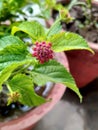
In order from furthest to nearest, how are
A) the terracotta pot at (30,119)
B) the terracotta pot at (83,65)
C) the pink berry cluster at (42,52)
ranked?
1. the terracotta pot at (83,65)
2. the terracotta pot at (30,119)
3. the pink berry cluster at (42,52)

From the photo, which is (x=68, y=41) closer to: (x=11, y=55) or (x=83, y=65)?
(x=11, y=55)

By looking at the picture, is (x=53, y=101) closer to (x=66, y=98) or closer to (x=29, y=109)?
(x=29, y=109)

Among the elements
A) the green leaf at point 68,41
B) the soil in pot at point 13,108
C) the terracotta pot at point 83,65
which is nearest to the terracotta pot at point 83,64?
the terracotta pot at point 83,65

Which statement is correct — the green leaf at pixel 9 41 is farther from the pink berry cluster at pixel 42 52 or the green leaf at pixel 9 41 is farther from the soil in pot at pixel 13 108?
the soil in pot at pixel 13 108

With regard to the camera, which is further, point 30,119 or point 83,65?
point 83,65

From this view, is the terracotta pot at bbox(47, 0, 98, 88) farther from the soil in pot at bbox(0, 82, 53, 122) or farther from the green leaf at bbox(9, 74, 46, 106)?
the green leaf at bbox(9, 74, 46, 106)

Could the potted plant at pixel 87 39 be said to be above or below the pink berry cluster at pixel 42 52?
below

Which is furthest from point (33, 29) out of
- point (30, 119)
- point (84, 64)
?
point (84, 64)

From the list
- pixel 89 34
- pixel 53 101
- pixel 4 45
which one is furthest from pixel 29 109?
pixel 89 34

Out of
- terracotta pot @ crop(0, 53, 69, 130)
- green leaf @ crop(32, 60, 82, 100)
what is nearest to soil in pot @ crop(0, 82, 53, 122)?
terracotta pot @ crop(0, 53, 69, 130)
